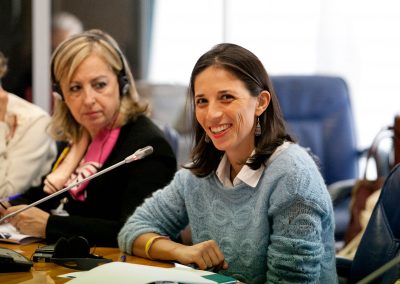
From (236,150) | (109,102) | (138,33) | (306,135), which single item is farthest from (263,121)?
(138,33)

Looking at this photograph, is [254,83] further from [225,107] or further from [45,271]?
[45,271]

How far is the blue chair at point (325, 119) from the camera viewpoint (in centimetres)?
388

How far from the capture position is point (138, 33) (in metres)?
5.43

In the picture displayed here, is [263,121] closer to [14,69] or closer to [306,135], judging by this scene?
[306,135]

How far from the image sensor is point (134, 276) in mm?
1544

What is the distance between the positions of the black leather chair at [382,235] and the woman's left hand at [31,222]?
2.91 feet

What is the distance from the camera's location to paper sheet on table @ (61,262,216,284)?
1525mm

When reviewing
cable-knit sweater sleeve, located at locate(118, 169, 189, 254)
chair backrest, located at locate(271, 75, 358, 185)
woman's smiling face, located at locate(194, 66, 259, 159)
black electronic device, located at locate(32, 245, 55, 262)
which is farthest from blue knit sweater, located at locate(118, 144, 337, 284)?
chair backrest, located at locate(271, 75, 358, 185)

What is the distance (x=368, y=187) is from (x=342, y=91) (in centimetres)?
94

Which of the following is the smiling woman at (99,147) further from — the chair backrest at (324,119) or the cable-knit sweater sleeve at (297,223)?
the chair backrest at (324,119)

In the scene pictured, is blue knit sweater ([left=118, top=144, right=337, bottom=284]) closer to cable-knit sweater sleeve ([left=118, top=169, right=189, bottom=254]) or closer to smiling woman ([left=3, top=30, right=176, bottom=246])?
cable-knit sweater sleeve ([left=118, top=169, right=189, bottom=254])

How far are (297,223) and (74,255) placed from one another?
534 millimetres

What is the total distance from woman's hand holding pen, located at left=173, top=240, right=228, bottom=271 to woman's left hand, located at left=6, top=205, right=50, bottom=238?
548 mm

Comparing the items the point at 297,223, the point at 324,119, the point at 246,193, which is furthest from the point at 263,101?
the point at 324,119
